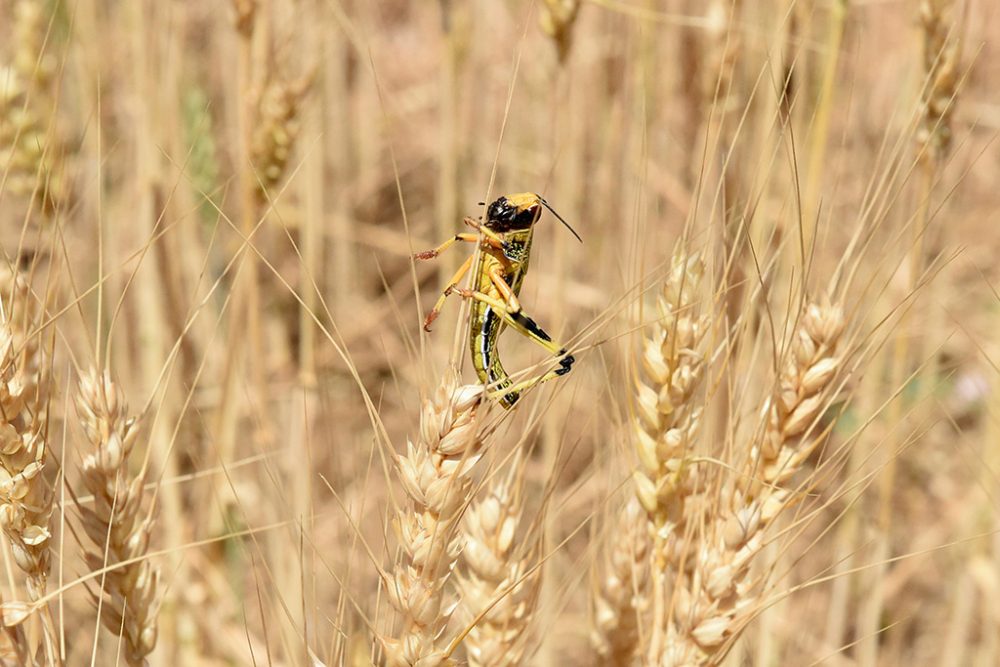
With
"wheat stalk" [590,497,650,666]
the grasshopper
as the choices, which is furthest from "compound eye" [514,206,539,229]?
"wheat stalk" [590,497,650,666]

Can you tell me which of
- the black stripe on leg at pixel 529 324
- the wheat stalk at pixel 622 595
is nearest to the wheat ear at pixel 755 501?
the wheat stalk at pixel 622 595

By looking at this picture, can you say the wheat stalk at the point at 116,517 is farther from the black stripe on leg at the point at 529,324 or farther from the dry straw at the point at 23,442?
the black stripe on leg at the point at 529,324

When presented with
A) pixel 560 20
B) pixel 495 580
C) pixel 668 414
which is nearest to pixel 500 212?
pixel 668 414

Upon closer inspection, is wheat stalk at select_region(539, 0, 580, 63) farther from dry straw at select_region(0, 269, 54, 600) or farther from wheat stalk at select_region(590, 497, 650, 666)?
dry straw at select_region(0, 269, 54, 600)

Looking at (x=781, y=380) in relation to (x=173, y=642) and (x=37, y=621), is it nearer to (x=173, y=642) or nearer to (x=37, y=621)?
(x=37, y=621)

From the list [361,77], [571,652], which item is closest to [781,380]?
[571,652]

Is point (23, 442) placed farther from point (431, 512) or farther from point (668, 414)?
point (668, 414)
